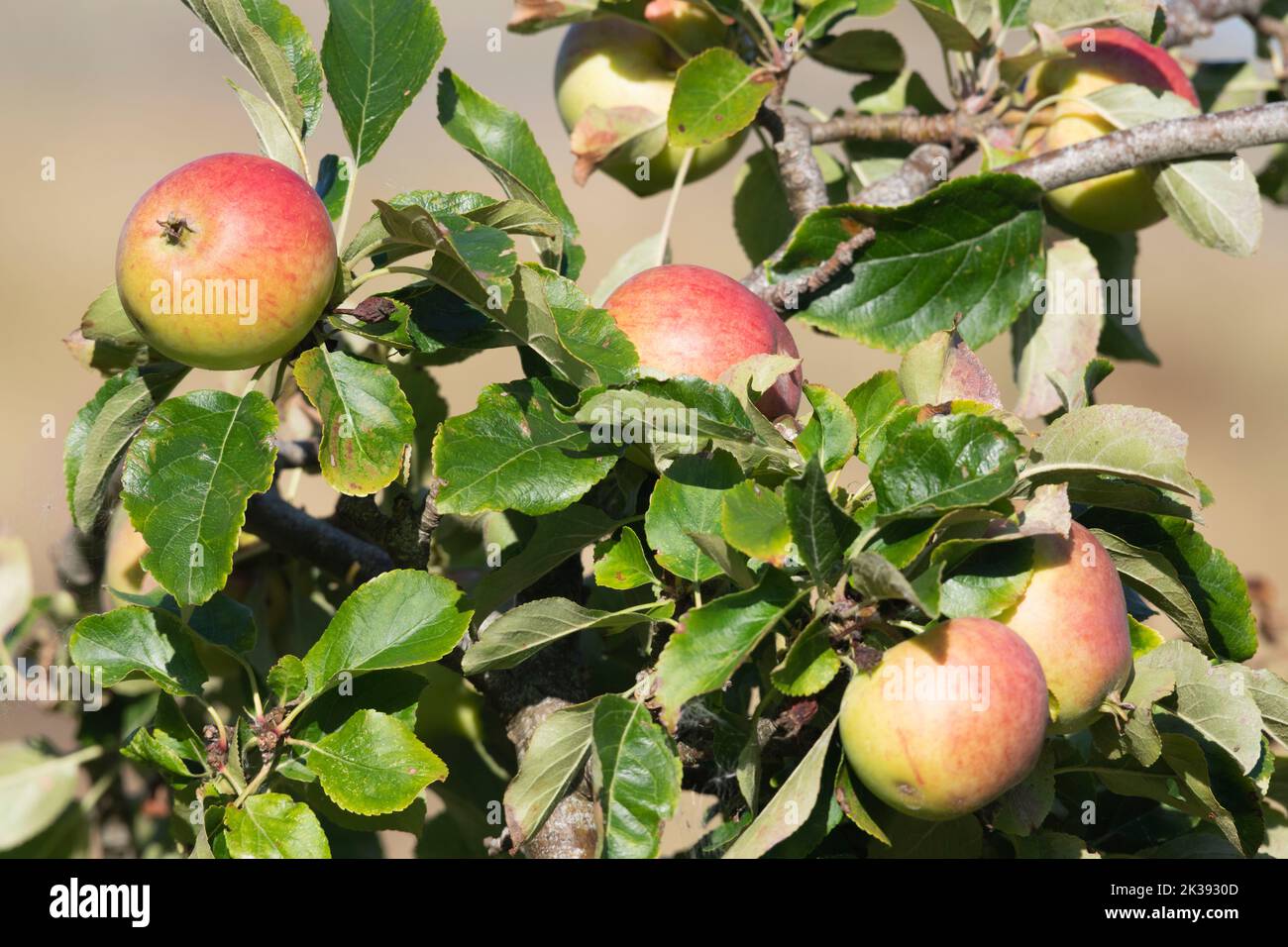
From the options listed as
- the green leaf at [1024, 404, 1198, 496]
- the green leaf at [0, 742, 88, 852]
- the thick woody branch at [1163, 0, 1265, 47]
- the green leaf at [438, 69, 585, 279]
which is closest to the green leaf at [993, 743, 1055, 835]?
the green leaf at [1024, 404, 1198, 496]

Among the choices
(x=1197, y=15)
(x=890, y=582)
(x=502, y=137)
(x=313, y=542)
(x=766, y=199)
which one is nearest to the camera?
(x=890, y=582)

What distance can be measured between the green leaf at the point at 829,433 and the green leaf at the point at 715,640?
119mm

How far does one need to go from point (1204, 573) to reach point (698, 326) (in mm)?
453

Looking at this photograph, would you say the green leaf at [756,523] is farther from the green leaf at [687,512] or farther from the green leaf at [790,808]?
the green leaf at [790,808]

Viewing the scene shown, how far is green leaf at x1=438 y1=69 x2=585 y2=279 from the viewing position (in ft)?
3.51

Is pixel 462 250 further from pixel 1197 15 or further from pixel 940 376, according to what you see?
pixel 1197 15

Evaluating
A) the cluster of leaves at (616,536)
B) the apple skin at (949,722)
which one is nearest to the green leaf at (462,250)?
the cluster of leaves at (616,536)

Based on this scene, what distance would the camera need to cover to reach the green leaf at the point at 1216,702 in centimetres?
86

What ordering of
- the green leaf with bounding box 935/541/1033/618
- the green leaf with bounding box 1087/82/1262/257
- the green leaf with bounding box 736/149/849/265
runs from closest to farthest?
1. the green leaf with bounding box 935/541/1033/618
2. the green leaf with bounding box 1087/82/1262/257
3. the green leaf with bounding box 736/149/849/265

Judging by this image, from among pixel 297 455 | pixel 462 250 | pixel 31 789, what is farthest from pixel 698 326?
pixel 31 789

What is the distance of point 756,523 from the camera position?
0.76m

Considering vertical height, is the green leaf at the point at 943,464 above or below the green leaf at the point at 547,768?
above

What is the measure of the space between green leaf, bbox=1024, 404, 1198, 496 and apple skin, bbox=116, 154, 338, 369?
54 cm

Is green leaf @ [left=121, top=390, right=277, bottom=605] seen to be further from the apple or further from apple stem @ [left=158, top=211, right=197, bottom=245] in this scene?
the apple
